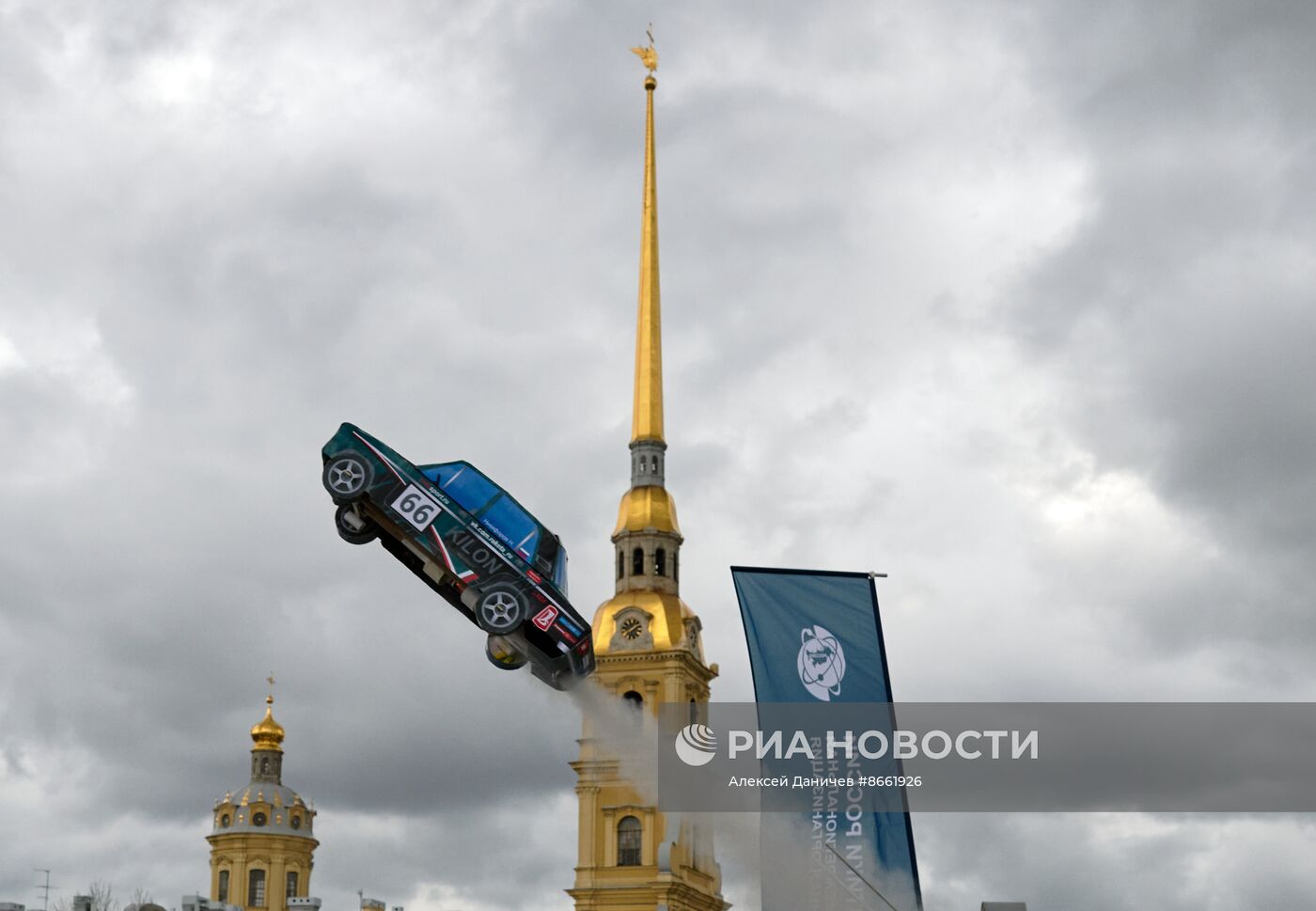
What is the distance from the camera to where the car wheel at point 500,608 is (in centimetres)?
5659

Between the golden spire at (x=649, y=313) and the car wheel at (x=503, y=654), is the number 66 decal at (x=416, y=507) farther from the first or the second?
the golden spire at (x=649, y=313)

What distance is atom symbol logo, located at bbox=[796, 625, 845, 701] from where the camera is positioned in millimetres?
44000

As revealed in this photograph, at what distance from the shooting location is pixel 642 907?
109000 mm

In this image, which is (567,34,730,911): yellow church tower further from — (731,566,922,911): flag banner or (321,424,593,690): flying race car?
(731,566,922,911): flag banner

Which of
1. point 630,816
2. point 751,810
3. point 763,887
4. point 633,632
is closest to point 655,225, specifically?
point 633,632

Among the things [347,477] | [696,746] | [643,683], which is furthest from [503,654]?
[643,683]

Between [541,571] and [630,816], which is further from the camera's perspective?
[630,816]

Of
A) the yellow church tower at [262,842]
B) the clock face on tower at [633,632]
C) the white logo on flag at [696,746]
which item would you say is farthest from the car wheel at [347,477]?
the yellow church tower at [262,842]

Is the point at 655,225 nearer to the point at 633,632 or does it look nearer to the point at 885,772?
the point at 633,632

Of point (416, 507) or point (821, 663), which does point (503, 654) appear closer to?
point (416, 507)

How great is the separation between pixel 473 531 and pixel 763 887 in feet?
45.5

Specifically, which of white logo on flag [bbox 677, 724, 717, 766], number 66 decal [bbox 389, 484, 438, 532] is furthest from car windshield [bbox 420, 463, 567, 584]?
white logo on flag [bbox 677, 724, 717, 766]

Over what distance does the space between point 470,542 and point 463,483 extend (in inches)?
79.9

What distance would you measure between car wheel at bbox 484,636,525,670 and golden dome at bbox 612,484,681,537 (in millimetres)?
56215
